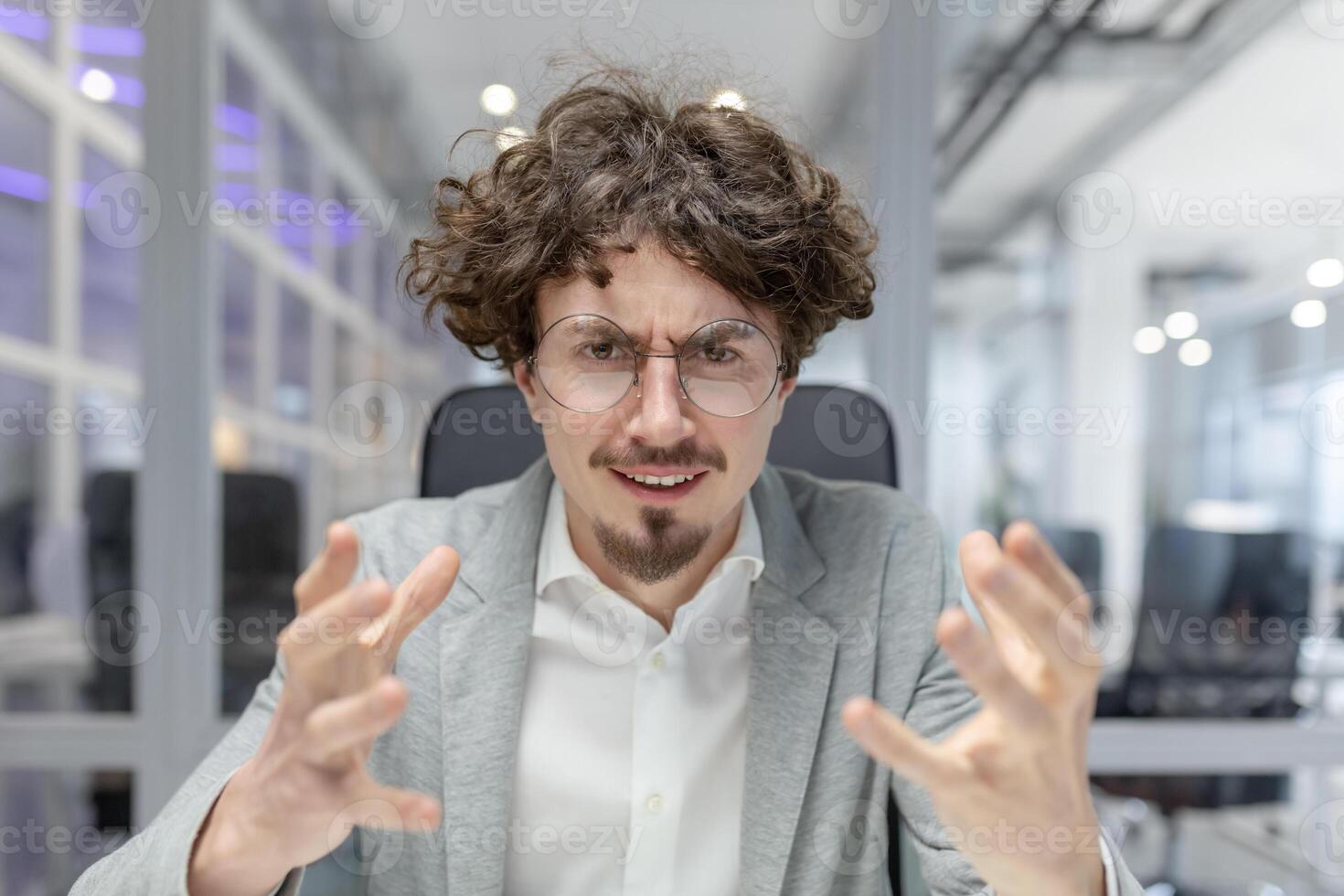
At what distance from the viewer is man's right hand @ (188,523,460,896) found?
2.31ft

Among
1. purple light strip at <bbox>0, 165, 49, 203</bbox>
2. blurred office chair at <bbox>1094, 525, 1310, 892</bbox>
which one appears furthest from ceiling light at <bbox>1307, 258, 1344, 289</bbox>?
purple light strip at <bbox>0, 165, 49, 203</bbox>

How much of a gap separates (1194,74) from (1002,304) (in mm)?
748

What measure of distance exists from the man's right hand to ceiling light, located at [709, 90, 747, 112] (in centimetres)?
80

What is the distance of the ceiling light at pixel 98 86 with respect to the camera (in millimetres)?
2143

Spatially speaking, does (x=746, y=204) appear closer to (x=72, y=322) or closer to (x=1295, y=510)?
(x=72, y=322)

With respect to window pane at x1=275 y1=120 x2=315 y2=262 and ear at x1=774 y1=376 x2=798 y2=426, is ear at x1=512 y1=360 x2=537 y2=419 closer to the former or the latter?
ear at x1=774 y1=376 x2=798 y2=426

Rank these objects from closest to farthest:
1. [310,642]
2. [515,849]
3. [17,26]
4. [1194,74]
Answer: [310,642] → [515,849] → [17,26] → [1194,74]

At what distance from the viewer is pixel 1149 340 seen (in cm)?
233

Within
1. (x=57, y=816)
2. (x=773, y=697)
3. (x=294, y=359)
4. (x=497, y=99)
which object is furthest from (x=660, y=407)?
(x=57, y=816)

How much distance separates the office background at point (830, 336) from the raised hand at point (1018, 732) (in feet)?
4.59

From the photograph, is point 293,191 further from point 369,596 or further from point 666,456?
point 369,596

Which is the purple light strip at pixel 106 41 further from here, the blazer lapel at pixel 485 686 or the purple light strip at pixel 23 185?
the blazer lapel at pixel 485 686

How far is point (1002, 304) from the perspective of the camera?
237 cm

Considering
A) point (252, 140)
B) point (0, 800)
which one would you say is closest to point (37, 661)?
point (0, 800)
